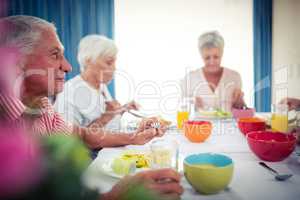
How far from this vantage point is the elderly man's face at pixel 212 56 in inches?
108

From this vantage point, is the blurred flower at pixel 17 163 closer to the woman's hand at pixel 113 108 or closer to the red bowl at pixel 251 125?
the red bowl at pixel 251 125

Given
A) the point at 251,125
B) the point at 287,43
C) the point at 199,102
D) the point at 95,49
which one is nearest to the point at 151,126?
the point at 251,125

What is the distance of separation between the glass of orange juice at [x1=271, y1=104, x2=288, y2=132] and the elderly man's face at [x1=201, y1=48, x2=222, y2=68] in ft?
4.59

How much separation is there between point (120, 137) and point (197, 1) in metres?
2.38

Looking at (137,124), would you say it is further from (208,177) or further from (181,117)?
(208,177)

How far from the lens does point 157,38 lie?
334 centimetres

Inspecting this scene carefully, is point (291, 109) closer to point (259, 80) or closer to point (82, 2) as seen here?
point (259, 80)

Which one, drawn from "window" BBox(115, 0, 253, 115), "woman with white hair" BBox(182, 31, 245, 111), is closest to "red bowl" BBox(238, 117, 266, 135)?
"woman with white hair" BBox(182, 31, 245, 111)

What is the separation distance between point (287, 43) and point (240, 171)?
268cm

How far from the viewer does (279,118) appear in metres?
1.37

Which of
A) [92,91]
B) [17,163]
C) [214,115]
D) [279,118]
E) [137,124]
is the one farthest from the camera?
[92,91]

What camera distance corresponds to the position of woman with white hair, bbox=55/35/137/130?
6.60 ft

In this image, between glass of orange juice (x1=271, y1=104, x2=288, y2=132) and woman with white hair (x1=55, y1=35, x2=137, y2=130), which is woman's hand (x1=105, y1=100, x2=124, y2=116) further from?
glass of orange juice (x1=271, y1=104, x2=288, y2=132)

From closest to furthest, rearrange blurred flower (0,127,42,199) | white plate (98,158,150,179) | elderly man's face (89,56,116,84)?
blurred flower (0,127,42,199)
white plate (98,158,150,179)
elderly man's face (89,56,116,84)
